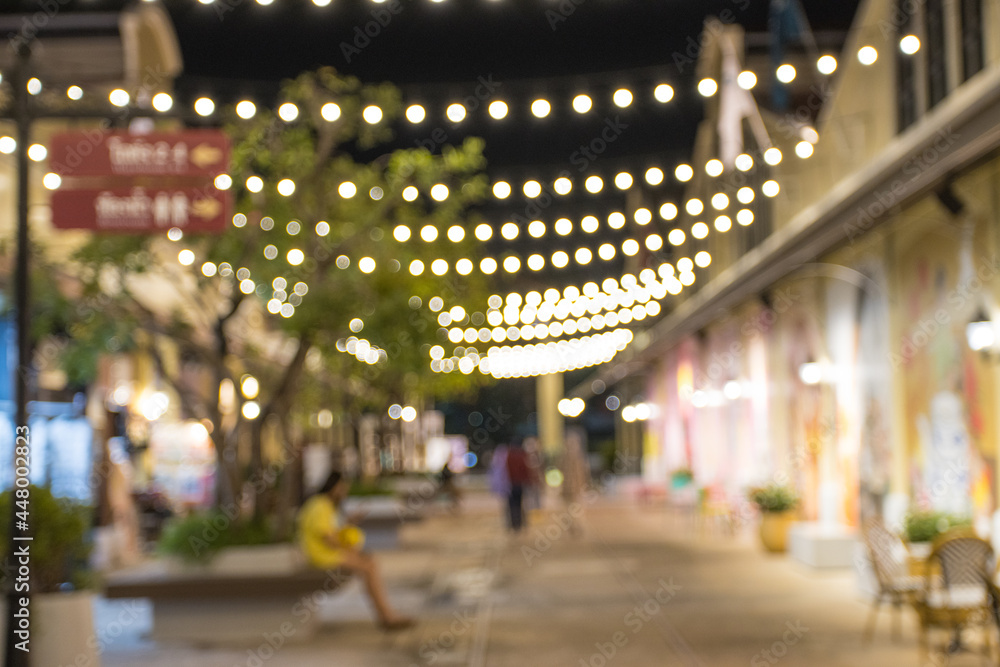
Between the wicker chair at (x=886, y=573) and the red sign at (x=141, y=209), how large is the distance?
6038 millimetres

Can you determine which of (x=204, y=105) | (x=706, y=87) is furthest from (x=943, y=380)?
(x=204, y=105)

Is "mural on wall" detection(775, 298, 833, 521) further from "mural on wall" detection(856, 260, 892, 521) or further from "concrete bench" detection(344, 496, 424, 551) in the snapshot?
"concrete bench" detection(344, 496, 424, 551)

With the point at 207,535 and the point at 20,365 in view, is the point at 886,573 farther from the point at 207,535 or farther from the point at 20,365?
the point at 20,365

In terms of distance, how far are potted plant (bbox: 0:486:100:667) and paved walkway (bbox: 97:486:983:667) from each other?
1.94m

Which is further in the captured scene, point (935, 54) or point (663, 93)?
point (935, 54)

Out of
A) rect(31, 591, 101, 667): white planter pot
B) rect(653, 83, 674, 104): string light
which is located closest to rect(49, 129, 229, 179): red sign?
rect(31, 591, 101, 667): white planter pot

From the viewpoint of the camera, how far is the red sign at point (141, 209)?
29.2 ft

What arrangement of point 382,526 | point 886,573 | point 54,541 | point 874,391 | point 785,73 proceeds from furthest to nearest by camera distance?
1. point 382,526
2. point 874,391
3. point 785,73
4. point 886,573
5. point 54,541

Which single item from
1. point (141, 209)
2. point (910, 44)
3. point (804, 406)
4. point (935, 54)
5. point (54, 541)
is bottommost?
point (54, 541)

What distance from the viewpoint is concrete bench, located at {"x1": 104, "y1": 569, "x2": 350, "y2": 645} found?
11.4m

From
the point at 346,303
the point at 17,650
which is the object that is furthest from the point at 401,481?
the point at 17,650

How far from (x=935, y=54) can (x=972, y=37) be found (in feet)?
3.73

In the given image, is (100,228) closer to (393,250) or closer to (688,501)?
(393,250)

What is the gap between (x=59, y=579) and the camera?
847 centimetres
